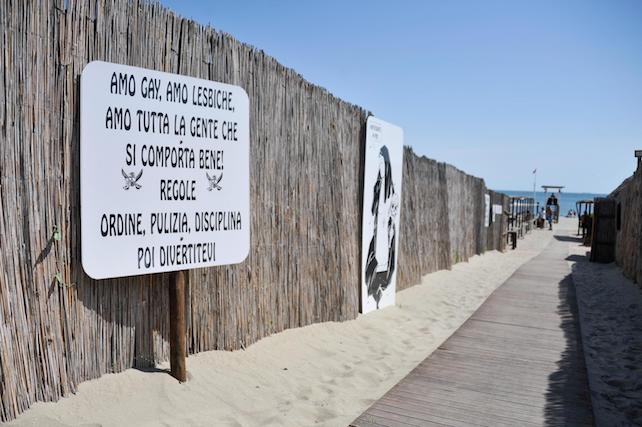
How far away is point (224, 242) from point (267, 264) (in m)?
0.82

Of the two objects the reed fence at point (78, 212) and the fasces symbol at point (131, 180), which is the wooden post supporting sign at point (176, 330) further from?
the fasces symbol at point (131, 180)

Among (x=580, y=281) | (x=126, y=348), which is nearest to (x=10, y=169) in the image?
(x=126, y=348)

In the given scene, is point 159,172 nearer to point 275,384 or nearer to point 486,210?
point 275,384

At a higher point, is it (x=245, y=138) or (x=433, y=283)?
(x=245, y=138)

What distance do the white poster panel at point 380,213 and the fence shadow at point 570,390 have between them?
234 cm

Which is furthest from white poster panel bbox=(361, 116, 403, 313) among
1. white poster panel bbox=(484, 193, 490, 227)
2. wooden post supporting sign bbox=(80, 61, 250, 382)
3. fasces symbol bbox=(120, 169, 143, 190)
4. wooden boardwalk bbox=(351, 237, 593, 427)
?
white poster panel bbox=(484, 193, 490, 227)

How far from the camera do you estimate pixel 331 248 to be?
568 centimetres

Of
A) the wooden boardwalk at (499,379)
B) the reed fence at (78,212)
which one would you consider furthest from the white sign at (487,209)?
the reed fence at (78,212)

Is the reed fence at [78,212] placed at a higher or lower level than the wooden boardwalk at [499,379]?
higher

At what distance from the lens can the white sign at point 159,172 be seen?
315 cm

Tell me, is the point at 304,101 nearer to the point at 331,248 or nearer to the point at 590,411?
the point at 331,248

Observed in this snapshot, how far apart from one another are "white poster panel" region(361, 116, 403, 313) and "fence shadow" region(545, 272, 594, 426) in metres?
2.34

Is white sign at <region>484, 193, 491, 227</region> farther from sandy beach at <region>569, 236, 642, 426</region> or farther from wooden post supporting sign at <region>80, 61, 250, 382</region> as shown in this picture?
wooden post supporting sign at <region>80, 61, 250, 382</region>

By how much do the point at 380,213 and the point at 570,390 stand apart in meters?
3.43
